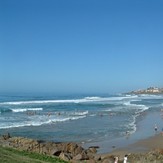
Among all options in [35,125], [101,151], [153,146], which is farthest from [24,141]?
[35,125]

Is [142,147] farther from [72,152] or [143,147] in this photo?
[72,152]

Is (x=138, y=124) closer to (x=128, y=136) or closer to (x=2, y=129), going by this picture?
(x=128, y=136)

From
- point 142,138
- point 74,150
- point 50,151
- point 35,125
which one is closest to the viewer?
point 50,151

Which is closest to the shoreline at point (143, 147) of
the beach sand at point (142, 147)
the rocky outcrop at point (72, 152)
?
the beach sand at point (142, 147)

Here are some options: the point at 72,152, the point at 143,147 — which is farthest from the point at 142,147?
the point at 72,152

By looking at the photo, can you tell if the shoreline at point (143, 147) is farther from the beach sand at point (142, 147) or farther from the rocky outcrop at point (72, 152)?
the rocky outcrop at point (72, 152)

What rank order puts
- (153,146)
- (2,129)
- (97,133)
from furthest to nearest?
(2,129) < (97,133) < (153,146)

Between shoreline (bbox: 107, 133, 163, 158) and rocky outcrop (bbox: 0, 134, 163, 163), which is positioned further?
shoreline (bbox: 107, 133, 163, 158)

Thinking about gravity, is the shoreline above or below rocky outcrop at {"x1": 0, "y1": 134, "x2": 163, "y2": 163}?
below

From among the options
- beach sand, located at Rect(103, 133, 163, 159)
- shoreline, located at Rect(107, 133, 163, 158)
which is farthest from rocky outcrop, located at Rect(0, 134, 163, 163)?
shoreline, located at Rect(107, 133, 163, 158)

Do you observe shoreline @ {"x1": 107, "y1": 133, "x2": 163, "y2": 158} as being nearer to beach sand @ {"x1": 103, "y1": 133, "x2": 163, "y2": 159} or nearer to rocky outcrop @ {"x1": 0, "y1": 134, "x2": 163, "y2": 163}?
beach sand @ {"x1": 103, "y1": 133, "x2": 163, "y2": 159}

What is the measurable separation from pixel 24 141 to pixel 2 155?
12527mm

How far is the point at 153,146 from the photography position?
3262cm

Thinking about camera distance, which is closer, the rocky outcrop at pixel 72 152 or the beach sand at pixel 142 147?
the rocky outcrop at pixel 72 152
